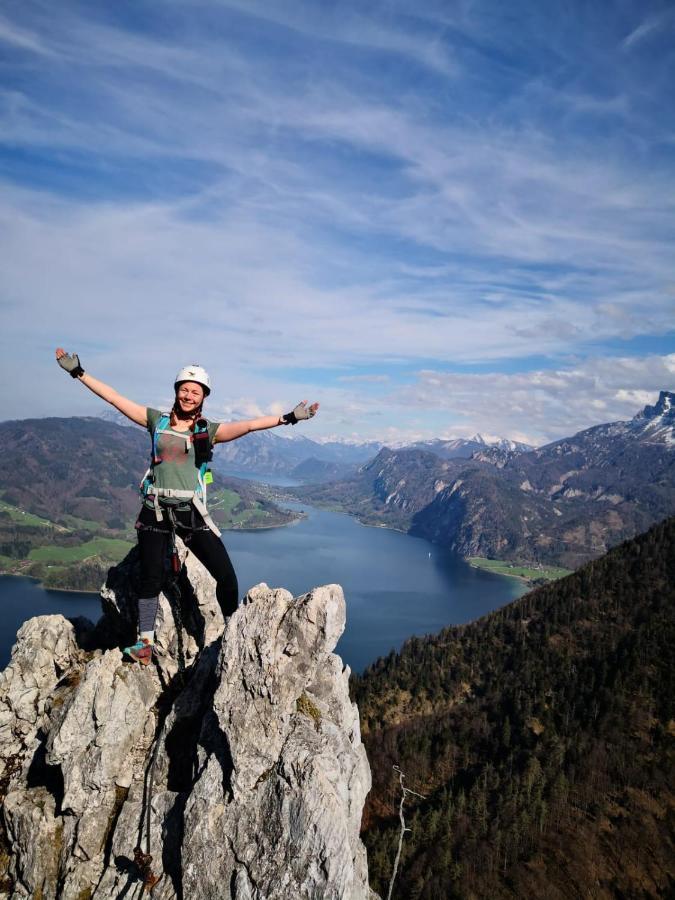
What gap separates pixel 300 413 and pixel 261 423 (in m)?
0.87

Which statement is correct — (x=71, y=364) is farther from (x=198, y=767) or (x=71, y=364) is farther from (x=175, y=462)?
(x=198, y=767)

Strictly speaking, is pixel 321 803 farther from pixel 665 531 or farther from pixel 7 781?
pixel 665 531

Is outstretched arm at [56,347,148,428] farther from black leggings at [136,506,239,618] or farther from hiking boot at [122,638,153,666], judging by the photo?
hiking boot at [122,638,153,666]

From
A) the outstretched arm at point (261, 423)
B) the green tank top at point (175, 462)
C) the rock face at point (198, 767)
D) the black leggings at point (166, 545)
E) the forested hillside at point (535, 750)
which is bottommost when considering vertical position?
the forested hillside at point (535, 750)

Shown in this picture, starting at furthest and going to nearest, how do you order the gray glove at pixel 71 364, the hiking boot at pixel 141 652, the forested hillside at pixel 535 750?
1. the forested hillside at pixel 535 750
2. the hiking boot at pixel 141 652
3. the gray glove at pixel 71 364

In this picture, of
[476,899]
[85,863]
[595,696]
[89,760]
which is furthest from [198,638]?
[595,696]

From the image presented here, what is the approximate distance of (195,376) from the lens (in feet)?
27.6

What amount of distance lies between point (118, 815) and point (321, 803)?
12.6ft

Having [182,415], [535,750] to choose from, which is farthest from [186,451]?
[535,750]

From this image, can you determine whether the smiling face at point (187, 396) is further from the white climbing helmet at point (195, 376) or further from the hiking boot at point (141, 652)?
the hiking boot at point (141, 652)

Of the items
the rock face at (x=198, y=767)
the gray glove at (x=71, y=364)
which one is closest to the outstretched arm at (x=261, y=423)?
the gray glove at (x=71, y=364)

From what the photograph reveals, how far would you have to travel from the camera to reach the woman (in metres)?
8.27

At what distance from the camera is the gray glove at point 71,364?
26.0 ft

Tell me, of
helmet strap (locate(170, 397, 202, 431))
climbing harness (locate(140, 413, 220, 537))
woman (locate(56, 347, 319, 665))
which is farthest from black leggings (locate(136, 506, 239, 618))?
helmet strap (locate(170, 397, 202, 431))
